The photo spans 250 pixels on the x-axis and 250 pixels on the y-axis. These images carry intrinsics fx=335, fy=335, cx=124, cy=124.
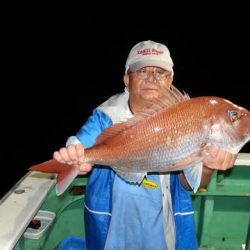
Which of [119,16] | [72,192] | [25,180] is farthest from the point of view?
[119,16]

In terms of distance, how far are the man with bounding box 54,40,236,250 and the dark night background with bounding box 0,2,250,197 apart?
33.5 feet

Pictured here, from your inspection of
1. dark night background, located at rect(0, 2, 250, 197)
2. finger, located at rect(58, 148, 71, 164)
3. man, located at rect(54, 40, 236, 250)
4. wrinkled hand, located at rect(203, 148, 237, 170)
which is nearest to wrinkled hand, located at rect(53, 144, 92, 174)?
finger, located at rect(58, 148, 71, 164)

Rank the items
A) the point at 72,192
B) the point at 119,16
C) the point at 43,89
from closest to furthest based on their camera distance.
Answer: the point at 72,192 < the point at 43,89 < the point at 119,16

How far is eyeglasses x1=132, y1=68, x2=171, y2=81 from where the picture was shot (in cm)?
255

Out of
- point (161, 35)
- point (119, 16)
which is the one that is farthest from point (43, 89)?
point (119, 16)

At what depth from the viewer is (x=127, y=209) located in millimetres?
2547

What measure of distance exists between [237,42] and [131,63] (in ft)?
206

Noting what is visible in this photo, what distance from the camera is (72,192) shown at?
3.28 meters

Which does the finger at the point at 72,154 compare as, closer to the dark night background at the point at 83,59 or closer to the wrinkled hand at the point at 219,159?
the wrinkled hand at the point at 219,159

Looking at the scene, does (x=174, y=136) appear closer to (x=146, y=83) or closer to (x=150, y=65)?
(x=146, y=83)

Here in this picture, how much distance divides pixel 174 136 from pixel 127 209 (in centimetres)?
80

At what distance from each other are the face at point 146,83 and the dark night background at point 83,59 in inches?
414

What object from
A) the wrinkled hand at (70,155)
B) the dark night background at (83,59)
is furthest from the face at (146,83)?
the dark night background at (83,59)

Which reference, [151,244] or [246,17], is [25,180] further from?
[246,17]
